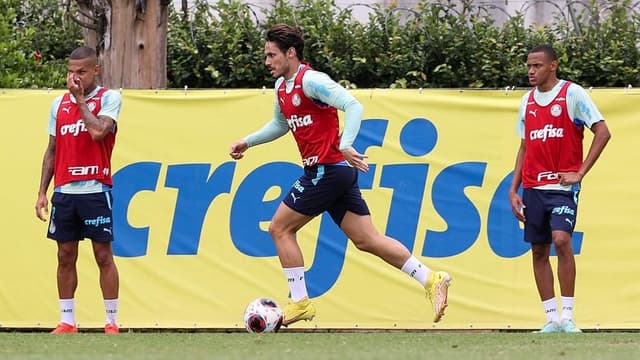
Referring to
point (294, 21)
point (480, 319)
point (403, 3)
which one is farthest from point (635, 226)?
point (403, 3)

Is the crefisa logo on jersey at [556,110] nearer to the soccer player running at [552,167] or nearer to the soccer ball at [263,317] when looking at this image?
the soccer player running at [552,167]

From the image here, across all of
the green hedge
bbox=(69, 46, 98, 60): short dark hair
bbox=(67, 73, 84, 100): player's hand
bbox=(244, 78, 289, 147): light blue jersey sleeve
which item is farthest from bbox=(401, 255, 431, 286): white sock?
the green hedge

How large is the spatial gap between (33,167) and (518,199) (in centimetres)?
366

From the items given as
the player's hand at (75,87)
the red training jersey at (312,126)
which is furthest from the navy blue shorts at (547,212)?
the player's hand at (75,87)

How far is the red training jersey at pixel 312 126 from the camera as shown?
8305 millimetres

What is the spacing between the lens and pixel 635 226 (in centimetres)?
940

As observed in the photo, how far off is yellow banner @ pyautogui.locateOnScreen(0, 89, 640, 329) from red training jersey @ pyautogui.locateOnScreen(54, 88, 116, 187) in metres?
1.24

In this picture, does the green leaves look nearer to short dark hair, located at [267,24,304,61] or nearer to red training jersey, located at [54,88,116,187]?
red training jersey, located at [54,88,116,187]

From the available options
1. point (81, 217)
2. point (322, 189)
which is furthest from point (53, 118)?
point (322, 189)

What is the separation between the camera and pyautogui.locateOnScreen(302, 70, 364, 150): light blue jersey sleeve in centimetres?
799

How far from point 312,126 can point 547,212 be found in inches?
66.1

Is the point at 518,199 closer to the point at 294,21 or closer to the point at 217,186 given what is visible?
the point at 217,186

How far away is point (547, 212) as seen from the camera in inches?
339

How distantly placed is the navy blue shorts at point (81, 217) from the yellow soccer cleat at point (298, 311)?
1287 mm
